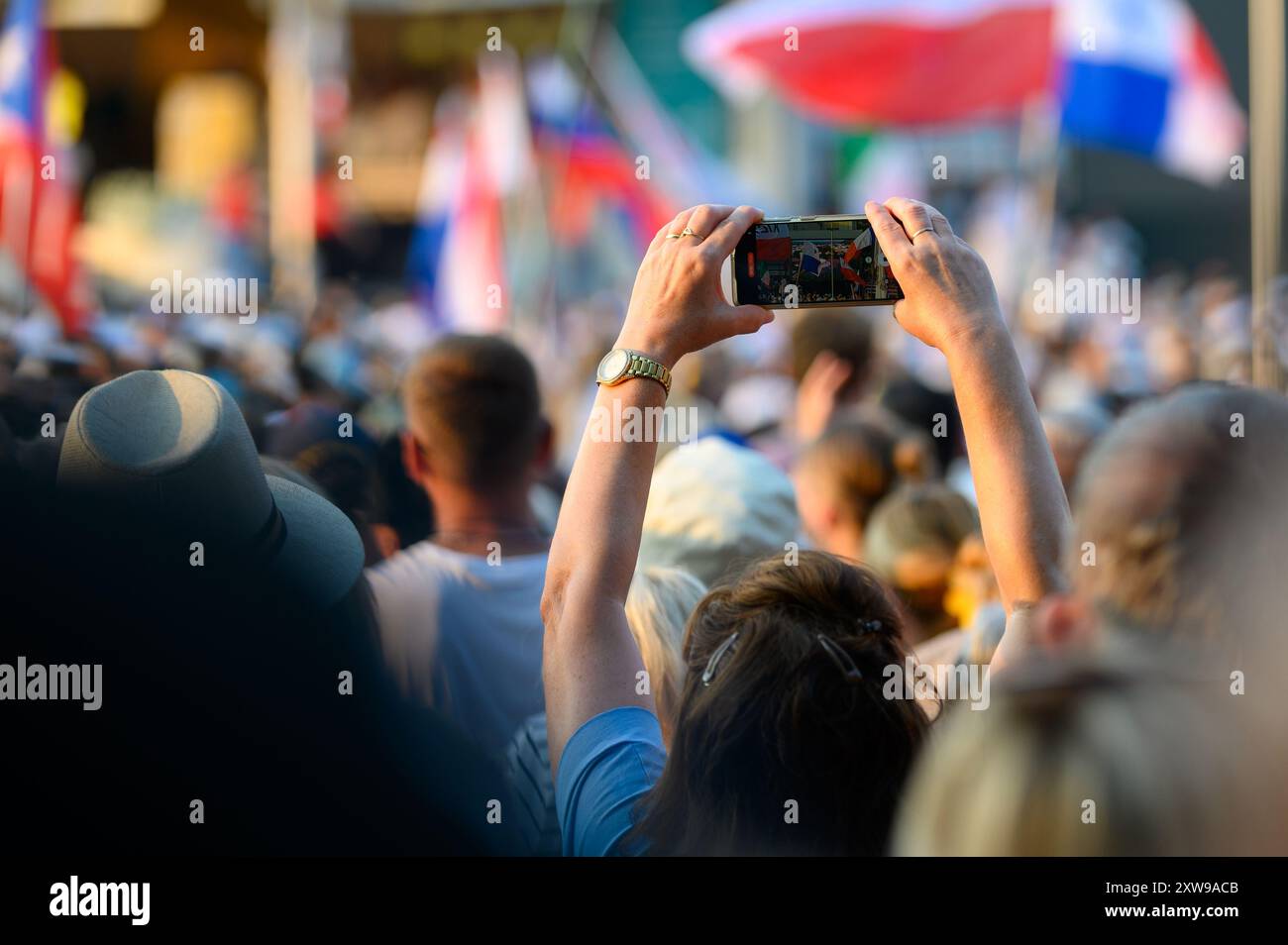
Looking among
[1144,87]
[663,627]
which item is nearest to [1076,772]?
[663,627]

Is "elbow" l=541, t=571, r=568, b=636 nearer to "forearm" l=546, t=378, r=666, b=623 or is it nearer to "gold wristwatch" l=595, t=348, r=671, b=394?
"forearm" l=546, t=378, r=666, b=623

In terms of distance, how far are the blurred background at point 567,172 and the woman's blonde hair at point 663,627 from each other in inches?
64.2

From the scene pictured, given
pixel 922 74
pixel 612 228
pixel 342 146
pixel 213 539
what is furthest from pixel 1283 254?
pixel 342 146

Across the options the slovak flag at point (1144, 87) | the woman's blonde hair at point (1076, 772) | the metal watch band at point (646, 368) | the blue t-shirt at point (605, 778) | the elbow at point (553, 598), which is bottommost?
the blue t-shirt at point (605, 778)

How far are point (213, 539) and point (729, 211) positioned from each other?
2.52 feet

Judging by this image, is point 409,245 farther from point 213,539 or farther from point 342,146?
point 213,539

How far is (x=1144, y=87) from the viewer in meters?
8.49

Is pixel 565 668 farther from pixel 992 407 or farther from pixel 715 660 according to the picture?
pixel 992 407

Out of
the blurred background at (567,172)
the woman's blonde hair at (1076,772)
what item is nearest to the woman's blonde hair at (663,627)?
the woman's blonde hair at (1076,772)

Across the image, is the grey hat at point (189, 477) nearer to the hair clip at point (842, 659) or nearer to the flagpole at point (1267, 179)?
the hair clip at point (842, 659)

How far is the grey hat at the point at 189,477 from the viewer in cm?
179

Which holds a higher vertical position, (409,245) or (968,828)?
(409,245)

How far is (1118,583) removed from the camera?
4.80 feet

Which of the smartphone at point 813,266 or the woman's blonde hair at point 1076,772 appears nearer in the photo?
the woman's blonde hair at point 1076,772
